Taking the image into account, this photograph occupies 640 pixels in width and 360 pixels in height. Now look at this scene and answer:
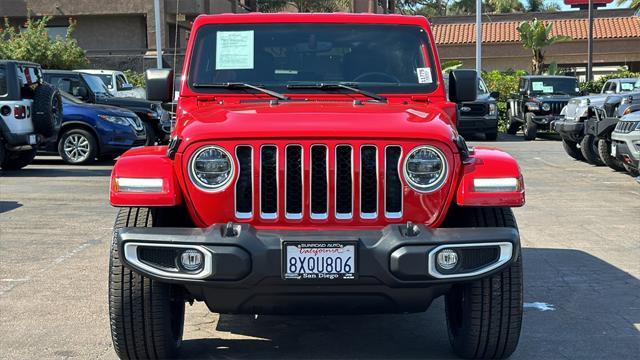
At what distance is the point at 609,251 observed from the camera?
8281 mm

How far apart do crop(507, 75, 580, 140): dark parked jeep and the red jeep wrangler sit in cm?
2021

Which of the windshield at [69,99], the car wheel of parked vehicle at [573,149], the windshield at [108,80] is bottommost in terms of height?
the car wheel of parked vehicle at [573,149]

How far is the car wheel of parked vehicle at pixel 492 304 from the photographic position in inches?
181

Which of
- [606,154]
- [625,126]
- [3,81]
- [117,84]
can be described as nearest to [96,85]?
[117,84]

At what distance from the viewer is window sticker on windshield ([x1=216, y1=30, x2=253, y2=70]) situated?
586cm

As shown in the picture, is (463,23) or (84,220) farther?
(463,23)

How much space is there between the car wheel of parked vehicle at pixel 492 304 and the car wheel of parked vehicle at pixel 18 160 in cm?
1206

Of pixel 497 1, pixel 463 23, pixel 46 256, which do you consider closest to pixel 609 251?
pixel 46 256

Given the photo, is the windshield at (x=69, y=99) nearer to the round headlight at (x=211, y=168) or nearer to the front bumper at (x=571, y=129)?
the front bumper at (x=571, y=129)

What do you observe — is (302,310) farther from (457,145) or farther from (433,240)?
(457,145)

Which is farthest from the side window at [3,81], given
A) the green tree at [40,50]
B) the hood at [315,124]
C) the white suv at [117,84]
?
the green tree at [40,50]

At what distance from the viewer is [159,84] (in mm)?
6199

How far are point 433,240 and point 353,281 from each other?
0.42 metres

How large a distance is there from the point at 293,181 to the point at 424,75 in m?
1.82
